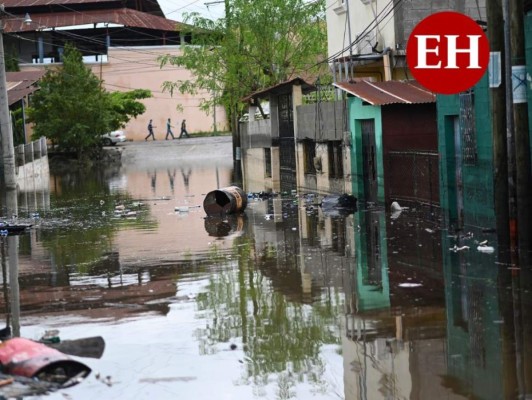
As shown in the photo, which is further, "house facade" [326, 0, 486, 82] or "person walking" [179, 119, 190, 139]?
"person walking" [179, 119, 190, 139]

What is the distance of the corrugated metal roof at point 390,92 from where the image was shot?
23.0m

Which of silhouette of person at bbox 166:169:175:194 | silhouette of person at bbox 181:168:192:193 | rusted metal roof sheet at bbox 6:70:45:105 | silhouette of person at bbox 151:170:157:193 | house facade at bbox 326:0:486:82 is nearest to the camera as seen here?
house facade at bbox 326:0:486:82

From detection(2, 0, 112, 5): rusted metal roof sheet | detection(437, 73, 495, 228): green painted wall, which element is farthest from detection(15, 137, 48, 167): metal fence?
detection(437, 73, 495, 228): green painted wall

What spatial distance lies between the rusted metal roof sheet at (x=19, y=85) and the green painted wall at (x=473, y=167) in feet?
95.4

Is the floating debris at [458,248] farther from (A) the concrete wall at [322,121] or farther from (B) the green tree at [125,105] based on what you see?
(B) the green tree at [125,105]

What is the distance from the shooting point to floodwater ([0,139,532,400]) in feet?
27.1

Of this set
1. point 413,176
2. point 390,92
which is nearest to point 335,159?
point 390,92

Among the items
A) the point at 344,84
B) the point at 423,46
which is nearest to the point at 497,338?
the point at 423,46

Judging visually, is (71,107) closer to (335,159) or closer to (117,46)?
(117,46)

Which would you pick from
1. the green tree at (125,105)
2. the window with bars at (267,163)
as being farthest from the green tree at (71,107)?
the window with bars at (267,163)

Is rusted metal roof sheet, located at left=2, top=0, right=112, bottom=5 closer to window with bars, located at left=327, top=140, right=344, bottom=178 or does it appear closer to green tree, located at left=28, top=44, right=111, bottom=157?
green tree, located at left=28, top=44, right=111, bottom=157

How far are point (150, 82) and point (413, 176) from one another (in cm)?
5257

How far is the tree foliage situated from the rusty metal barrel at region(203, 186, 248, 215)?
34.2 m

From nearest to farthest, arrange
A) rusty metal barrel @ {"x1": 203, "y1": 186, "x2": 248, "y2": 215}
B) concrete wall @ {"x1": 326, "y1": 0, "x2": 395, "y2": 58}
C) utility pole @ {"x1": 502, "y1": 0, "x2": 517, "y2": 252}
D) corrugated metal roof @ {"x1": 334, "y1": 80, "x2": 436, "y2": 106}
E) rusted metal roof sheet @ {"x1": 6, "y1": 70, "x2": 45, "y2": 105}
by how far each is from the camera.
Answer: utility pole @ {"x1": 502, "y1": 0, "x2": 517, "y2": 252} → corrugated metal roof @ {"x1": 334, "y1": 80, "x2": 436, "y2": 106} → rusty metal barrel @ {"x1": 203, "y1": 186, "x2": 248, "y2": 215} → concrete wall @ {"x1": 326, "y1": 0, "x2": 395, "y2": 58} → rusted metal roof sheet @ {"x1": 6, "y1": 70, "x2": 45, "y2": 105}
